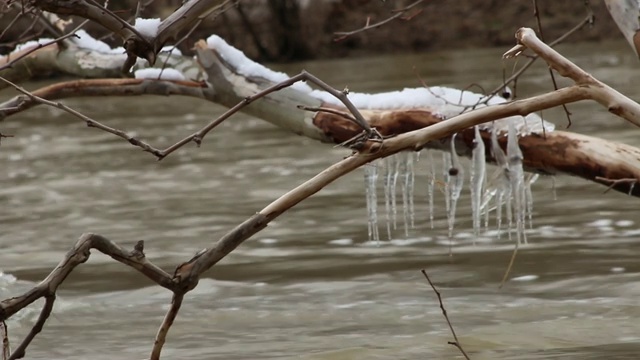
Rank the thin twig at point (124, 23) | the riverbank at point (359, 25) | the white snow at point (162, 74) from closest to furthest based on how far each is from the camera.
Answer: the thin twig at point (124, 23) → the white snow at point (162, 74) → the riverbank at point (359, 25)

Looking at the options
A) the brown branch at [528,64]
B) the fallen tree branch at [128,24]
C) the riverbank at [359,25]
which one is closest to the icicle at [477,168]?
the brown branch at [528,64]

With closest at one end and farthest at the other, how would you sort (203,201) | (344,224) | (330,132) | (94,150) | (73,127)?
(330,132), (344,224), (203,201), (94,150), (73,127)

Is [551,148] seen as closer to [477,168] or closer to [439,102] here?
[477,168]

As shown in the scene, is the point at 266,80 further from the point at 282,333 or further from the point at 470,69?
the point at 470,69

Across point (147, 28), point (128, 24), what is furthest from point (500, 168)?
point (128, 24)

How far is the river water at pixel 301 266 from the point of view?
20.4ft

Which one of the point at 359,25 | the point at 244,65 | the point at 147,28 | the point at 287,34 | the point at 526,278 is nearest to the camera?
the point at 147,28

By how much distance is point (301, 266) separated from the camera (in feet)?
27.1

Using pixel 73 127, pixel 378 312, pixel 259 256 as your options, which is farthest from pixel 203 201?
pixel 73 127

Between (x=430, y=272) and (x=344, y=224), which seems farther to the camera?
(x=344, y=224)

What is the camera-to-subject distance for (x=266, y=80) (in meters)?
7.70

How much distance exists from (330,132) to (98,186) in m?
5.37

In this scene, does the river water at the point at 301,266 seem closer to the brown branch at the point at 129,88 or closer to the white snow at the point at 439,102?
the white snow at the point at 439,102

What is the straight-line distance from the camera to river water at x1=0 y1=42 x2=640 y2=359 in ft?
20.4
